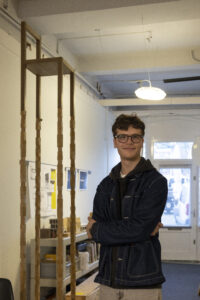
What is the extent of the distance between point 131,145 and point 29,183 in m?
3.36

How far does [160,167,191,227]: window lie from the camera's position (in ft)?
35.5

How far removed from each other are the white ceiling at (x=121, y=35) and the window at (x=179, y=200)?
2.31 metres

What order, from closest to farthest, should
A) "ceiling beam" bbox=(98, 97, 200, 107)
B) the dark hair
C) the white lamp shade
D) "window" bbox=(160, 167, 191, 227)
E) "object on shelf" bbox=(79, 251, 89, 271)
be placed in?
the dark hair
"object on shelf" bbox=(79, 251, 89, 271)
the white lamp shade
"ceiling beam" bbox=(98, 97, 200, 107)
"window" bbox=(160, 167, 191, 227)

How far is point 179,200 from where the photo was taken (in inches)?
428

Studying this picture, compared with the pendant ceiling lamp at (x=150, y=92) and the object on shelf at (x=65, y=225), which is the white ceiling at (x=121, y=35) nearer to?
the pendant ceiling lamp at (x=150, y=92)

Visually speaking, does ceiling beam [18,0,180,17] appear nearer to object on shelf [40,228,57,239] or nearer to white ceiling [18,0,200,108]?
white ceiling [18,0,200,108]

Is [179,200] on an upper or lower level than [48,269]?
upper

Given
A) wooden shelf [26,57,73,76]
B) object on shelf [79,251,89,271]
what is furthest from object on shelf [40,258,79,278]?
wooden shelf [26,57,73,76]

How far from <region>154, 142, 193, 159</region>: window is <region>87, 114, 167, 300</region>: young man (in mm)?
9115

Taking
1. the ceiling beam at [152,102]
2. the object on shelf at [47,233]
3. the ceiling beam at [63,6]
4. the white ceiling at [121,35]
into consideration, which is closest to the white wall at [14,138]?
the object on shelf at [47,233]

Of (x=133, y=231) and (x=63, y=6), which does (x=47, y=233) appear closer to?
(x=63, y=6)

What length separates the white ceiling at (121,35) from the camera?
509 cm

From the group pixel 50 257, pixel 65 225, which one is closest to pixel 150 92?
pixel 65 225

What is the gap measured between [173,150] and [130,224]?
929 centimetres
